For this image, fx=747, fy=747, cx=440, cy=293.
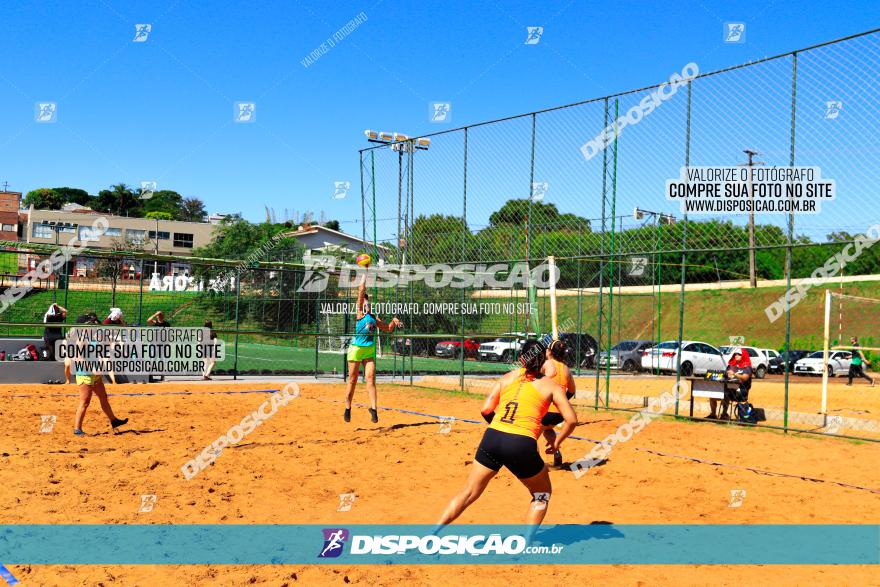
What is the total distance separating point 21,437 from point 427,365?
19.5 metres

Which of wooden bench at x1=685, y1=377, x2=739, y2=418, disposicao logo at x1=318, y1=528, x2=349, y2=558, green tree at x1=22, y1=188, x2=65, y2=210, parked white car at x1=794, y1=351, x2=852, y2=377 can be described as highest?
green tree at x1=22, y1=188, x2=65, y2=210

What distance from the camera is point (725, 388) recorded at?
566 inches

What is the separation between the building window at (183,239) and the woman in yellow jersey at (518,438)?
82.3 meters

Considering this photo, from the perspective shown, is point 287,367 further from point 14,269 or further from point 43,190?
point 43,190

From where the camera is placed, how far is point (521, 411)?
573cm

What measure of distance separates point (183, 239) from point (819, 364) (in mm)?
68920

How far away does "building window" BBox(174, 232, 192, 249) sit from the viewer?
83000 millimetres

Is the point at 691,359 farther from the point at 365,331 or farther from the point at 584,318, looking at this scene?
the point at 365,331

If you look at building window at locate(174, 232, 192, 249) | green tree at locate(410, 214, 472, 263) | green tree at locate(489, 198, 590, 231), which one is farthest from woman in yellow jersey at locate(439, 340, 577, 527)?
building window at locate(174, 232, 192, 249)

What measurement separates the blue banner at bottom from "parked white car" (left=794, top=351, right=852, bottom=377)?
29.9 meters

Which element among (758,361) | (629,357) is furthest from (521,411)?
(758,361)

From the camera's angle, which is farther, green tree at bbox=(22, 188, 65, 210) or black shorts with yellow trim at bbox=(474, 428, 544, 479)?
green tree at bbox=(22, 188, 65, 210)

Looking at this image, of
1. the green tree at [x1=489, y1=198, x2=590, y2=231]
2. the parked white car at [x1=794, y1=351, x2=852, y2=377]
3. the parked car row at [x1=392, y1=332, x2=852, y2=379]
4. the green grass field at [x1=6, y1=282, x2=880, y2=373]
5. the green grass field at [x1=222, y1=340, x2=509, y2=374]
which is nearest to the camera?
the green tree at [x1=489, y1=198, x2=590, y2=231]

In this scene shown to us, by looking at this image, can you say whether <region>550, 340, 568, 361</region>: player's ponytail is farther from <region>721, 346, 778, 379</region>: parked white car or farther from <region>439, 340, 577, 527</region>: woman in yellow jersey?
<region>721, 346, 778, 379</region>: parked white car
